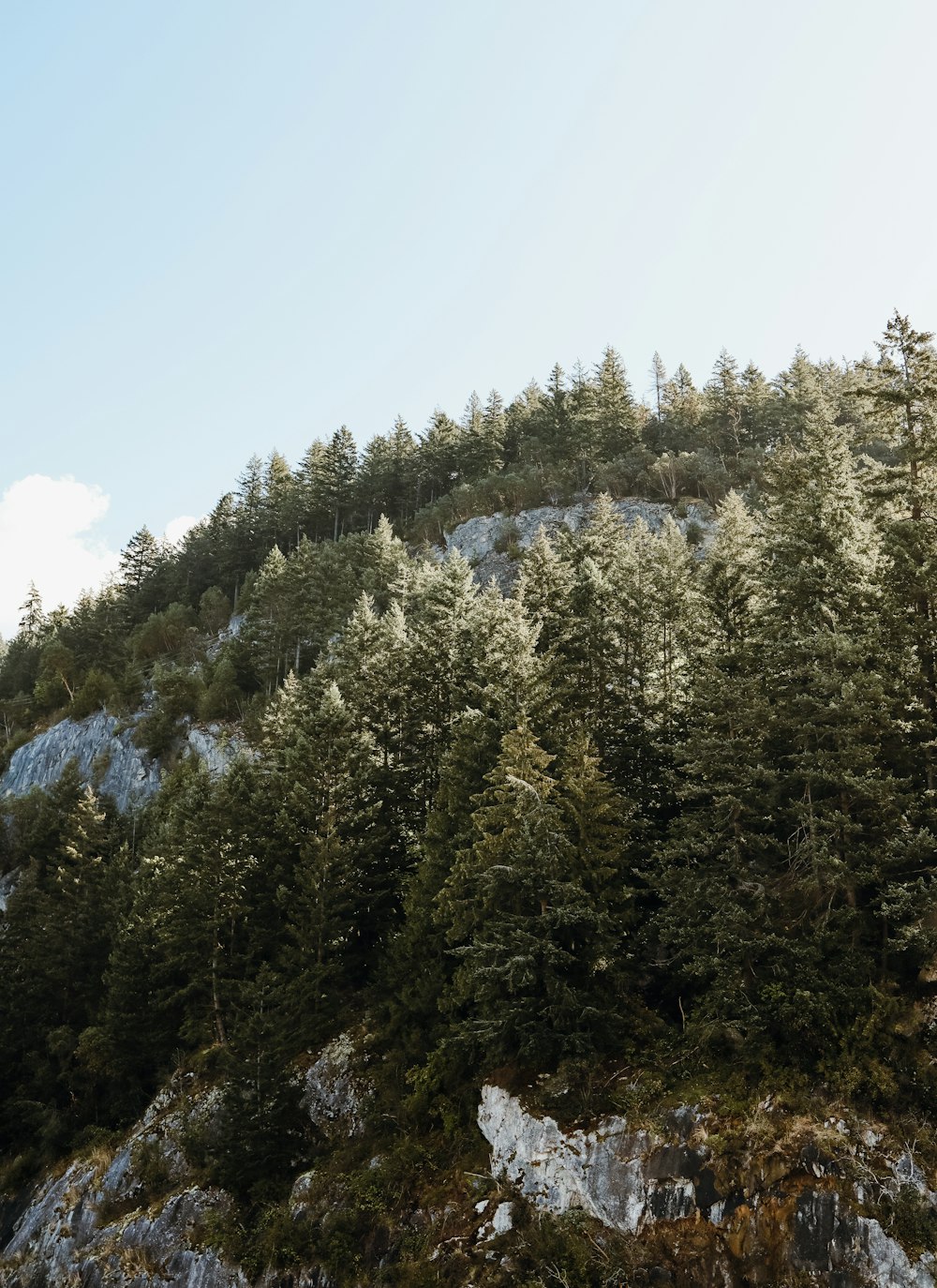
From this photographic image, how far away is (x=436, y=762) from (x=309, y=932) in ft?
26.7

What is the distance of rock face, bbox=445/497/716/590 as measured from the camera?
6203cm

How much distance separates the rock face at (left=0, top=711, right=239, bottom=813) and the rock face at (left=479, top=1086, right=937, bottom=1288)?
34704 mm

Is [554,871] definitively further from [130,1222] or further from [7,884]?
[7,884]

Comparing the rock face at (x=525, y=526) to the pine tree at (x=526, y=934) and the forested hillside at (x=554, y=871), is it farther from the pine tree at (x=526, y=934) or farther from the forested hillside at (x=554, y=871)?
the pine tree at (x=526, y=934)

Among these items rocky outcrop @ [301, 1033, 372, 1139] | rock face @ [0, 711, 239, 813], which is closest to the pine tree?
rocky outcrop @ [301, 1033, 372, 1139]

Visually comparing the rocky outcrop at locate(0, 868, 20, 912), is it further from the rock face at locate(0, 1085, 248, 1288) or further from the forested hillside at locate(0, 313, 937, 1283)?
the rock face at locate(0, 1085, 248, 1288)

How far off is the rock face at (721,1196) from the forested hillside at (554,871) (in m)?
1.03

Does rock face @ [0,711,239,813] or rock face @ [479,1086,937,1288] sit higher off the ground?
rock face @ [0,711,239,813]

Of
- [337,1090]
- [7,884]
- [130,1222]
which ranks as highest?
[7,884]

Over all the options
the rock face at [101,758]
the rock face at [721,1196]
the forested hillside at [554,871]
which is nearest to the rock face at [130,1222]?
the forested hillside at [554,871]

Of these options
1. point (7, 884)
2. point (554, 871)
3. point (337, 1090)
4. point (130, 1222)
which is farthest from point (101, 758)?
point (554, 871)

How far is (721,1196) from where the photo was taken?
16562mm

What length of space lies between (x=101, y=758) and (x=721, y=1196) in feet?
181

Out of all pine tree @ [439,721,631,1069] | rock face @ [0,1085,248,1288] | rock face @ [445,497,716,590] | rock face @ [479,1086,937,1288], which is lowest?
rock face @ [0,1085,248,1288]
